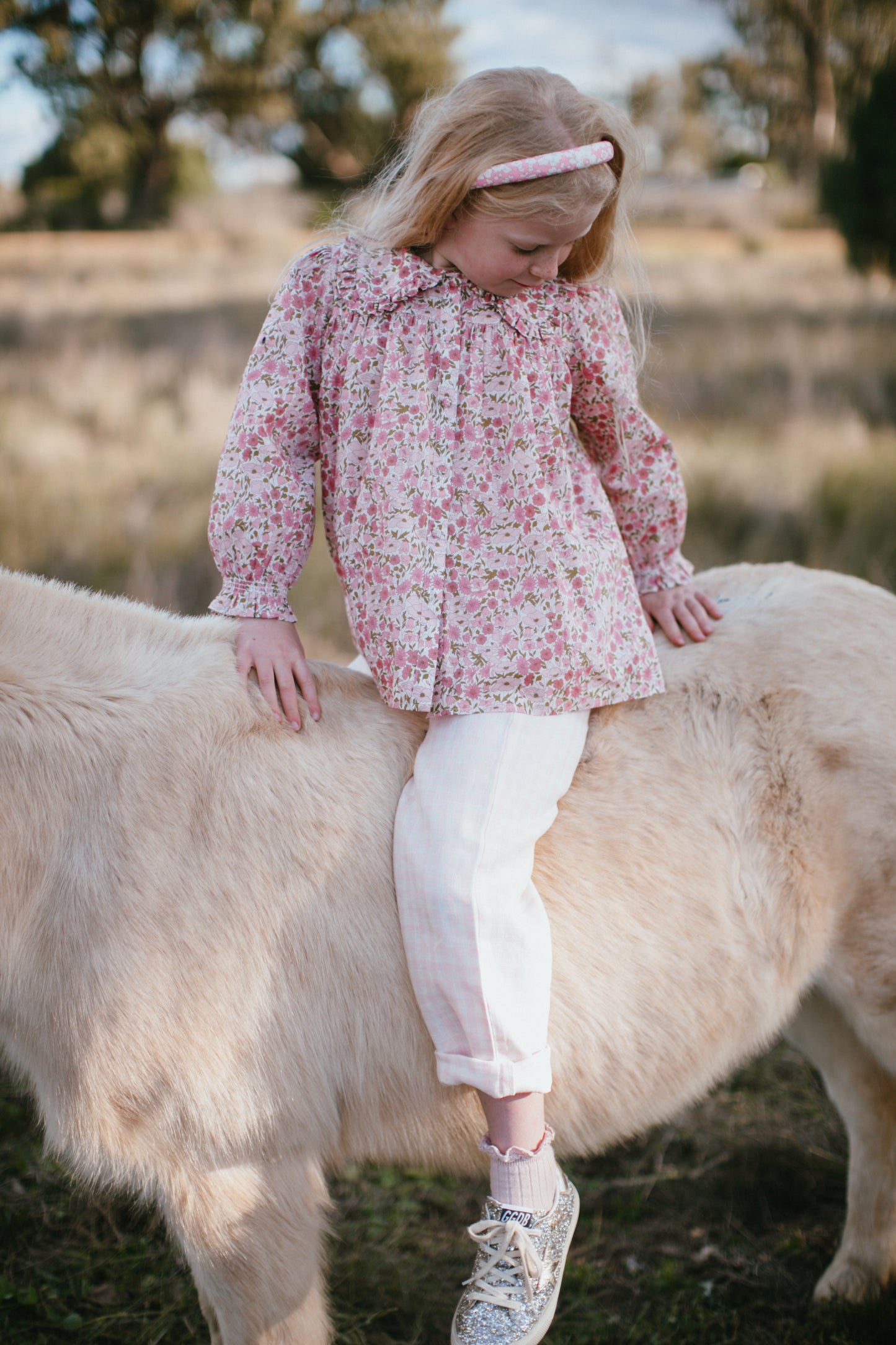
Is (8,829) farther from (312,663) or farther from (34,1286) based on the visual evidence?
(34,1286)

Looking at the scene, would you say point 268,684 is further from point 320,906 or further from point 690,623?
point 690,623

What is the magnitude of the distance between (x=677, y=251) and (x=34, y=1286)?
21552 mm

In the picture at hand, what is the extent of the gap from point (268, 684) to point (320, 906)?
16.2 inches

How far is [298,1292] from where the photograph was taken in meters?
1.62

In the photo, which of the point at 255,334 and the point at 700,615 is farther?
the point at 255,334

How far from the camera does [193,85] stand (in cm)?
1742

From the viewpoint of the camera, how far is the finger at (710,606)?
205cm

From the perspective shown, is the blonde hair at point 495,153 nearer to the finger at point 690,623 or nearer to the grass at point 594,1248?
the finger at point 690,623

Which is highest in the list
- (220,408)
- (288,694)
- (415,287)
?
(220,408)

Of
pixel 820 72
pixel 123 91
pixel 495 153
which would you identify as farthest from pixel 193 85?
pixel 495 153

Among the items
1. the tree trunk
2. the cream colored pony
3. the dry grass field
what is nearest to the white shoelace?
the cream colored pony

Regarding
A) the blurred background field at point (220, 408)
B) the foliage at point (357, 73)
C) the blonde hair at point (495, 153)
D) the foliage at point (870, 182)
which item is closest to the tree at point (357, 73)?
the foliage at point (357, 73)

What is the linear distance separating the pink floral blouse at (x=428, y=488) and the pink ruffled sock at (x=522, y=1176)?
2.56 feet

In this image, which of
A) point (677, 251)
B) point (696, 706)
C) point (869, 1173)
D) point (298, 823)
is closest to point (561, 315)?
point (696, 706)
